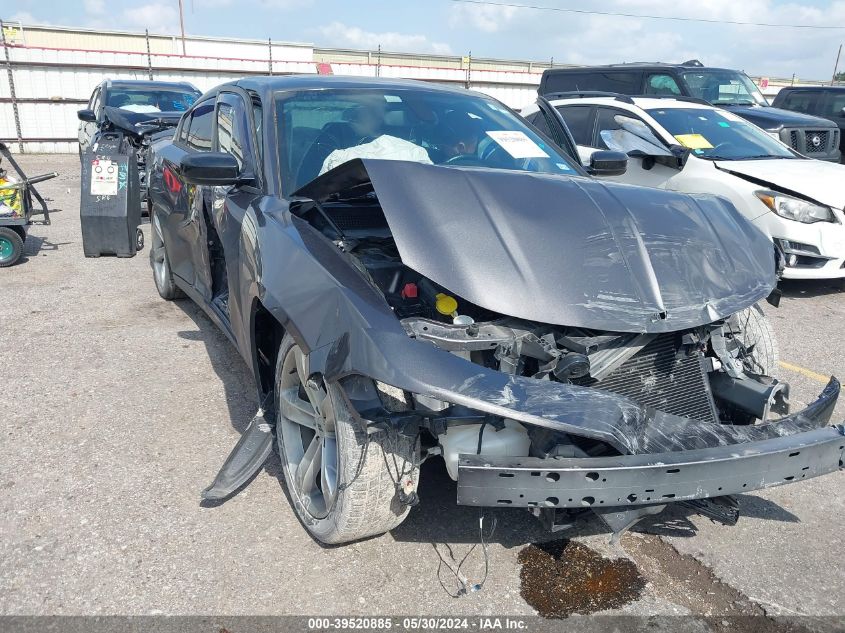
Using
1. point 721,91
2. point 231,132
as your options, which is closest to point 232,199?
point 231,132

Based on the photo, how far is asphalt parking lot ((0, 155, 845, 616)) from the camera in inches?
95.7

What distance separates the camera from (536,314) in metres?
2.37

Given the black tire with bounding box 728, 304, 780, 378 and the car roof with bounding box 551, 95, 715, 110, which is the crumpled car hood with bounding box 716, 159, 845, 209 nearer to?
the car roof with bounding box 551, 95, 715, 110

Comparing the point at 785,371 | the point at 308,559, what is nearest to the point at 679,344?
the point at 308,559

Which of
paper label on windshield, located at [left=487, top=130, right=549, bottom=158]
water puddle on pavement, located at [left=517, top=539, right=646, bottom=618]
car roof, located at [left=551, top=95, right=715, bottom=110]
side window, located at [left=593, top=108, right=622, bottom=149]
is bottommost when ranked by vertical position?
water puddle on pavement, located at [left=517, top=539, right=646, bottom=618]

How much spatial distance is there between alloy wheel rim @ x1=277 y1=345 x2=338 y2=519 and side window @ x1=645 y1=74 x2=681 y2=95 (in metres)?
9.52

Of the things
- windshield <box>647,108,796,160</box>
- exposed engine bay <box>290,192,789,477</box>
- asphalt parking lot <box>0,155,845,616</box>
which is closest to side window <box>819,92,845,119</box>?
windshield <box>647,108,796,160</box>

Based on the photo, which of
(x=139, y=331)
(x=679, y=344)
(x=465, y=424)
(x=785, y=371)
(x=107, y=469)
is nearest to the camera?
(x=465, y=424)

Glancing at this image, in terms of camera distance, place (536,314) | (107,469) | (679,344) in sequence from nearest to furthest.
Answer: (536,314) < (679,344) < (107,469)

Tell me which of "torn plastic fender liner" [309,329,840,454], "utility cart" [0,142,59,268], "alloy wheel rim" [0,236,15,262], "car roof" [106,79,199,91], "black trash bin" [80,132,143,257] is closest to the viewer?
"torn plastic fender liner" [309,329,840,454]

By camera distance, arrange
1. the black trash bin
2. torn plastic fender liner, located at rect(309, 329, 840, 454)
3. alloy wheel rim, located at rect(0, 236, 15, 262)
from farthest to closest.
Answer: the black trash bin
alloy wheel rim, located at rect(0, 236, 15, 262)
torn plastic fender liner, located at rect(309, 329, 840, 454)

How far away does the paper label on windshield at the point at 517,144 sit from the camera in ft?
12.1

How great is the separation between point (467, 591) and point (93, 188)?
20.3 feet

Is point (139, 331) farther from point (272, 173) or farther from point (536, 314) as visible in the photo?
point (536, 314)
